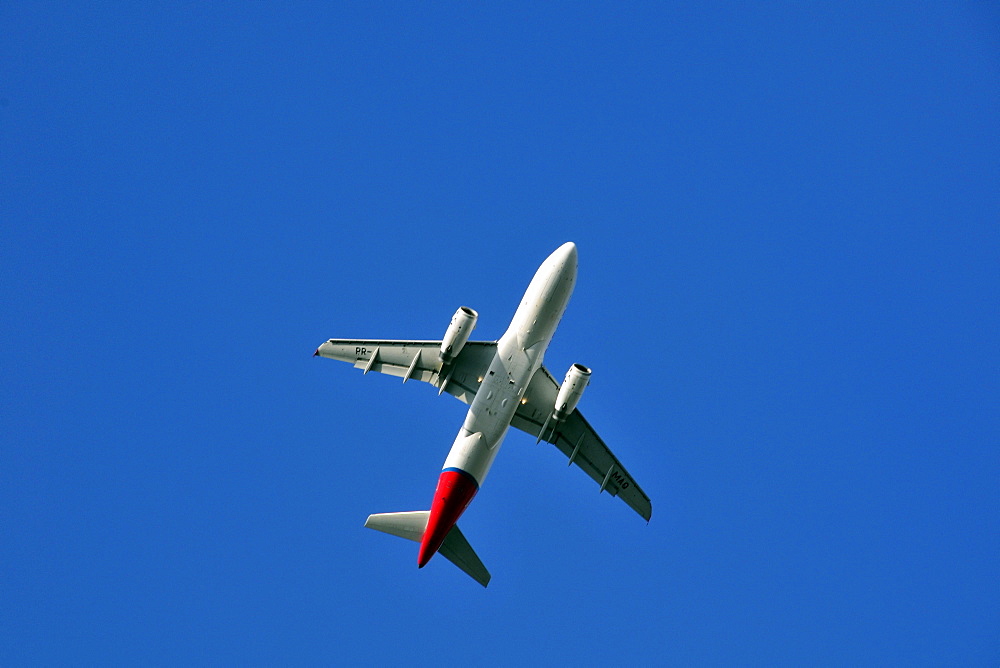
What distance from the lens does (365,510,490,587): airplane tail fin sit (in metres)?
42.4

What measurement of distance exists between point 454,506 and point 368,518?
4.69 metres

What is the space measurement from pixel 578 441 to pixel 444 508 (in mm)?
8257

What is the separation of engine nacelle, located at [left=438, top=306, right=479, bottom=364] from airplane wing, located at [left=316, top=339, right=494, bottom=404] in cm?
140

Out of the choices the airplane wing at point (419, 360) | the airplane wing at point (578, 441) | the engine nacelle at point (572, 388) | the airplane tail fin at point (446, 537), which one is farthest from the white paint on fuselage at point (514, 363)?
the airplane wing at point (578, 441)

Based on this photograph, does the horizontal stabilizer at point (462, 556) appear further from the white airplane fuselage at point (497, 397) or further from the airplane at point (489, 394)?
the white airplane fuselage at point (497, 397)

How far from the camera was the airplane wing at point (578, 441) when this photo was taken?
4500cm

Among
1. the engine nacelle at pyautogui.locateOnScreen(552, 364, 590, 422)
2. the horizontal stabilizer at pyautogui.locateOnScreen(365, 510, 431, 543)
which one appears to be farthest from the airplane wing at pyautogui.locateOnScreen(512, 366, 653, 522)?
the horizontal stabilizer at pyautogui.locateOnScreen(365, 510, 431, 543)

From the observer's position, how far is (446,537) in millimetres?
43688

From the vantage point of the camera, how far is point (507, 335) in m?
41.0

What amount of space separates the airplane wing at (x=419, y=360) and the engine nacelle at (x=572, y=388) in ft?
13.7

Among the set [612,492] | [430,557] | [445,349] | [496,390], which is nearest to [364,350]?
[445,349]

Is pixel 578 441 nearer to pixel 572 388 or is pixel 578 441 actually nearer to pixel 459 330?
pixel 572 388

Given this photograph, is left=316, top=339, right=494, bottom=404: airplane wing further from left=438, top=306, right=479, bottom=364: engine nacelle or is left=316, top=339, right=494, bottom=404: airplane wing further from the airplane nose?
the airplane nose

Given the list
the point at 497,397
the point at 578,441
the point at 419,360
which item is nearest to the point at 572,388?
the point at 497,397
